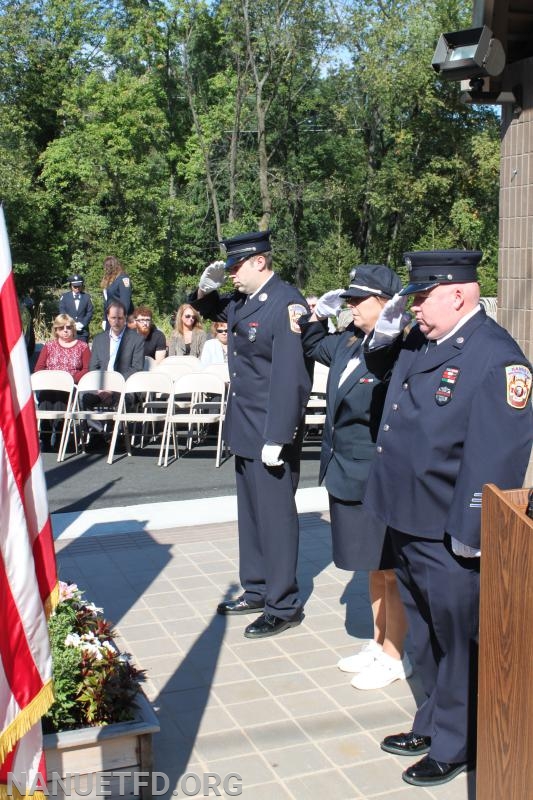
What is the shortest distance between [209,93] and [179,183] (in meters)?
3.88

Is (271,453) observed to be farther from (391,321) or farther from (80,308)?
(80,308)

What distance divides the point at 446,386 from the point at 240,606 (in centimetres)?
241

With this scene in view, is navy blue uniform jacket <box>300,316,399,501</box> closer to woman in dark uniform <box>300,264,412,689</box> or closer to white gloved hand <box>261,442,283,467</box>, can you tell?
woman in dark uniform <box>300,264,412,689</box>

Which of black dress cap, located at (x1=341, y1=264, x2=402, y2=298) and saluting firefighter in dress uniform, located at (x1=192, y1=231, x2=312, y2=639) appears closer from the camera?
black dress cap, located at (x1=341, y1=264, x2=402, y2=298)

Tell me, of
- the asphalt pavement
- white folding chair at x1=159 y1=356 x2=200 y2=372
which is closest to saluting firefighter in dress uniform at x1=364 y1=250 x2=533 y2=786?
the asphalt pavement

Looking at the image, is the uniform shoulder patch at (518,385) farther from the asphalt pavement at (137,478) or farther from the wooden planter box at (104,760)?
the asphalt pavement at (137,478)

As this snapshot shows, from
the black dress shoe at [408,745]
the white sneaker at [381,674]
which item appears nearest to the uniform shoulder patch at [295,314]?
the white sneaker at [381,674]

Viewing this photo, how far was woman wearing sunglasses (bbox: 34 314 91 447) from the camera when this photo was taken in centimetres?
1086

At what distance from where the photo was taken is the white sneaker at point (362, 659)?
4.58 m

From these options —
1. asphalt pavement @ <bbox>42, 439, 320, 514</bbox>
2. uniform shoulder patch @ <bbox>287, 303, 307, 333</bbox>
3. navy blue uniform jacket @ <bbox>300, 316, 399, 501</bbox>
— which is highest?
uniform shoulder patch @ <bbox>287, 303, 307, 333</bbox>

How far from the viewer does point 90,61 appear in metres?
37.6

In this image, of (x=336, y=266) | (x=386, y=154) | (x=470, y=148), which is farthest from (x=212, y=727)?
(x=386, y=154)

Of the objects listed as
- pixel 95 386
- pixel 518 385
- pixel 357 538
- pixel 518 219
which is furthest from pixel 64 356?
pixel 518 385

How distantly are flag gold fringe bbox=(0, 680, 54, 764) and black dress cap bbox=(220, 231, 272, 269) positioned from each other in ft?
9.55
